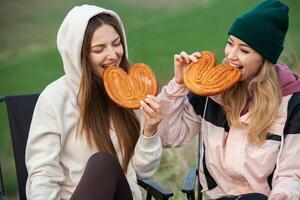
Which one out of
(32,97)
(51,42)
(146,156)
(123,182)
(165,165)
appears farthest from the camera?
(165,165)

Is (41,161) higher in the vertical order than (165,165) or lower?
higher

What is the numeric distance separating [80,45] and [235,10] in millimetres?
1627

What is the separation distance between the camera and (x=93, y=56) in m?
2.46

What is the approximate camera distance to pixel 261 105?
2.40 metres

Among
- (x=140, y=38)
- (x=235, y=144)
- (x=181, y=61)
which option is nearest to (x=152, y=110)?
(x=181, y=61)

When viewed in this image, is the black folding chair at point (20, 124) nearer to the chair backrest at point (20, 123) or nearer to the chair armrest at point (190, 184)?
the chair backrest at point (20, 123)

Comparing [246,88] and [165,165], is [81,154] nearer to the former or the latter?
[246,88]

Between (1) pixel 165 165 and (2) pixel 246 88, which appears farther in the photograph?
(1) pixel 165 165

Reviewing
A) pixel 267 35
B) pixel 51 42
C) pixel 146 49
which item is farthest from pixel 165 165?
pixel 267 35

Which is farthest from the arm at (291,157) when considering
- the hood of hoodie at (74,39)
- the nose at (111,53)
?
the hood of hoodie at (74,39)

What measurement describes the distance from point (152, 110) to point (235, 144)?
0.39m

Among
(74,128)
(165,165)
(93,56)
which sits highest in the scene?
(93,56)

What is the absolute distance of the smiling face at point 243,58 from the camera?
238 cm

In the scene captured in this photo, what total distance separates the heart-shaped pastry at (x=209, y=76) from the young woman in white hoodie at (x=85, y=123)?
7.4 inches
